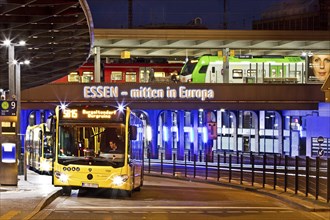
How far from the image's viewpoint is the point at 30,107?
158 feet

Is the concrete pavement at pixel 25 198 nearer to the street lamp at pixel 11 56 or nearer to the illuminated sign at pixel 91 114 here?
the illuminated sign at pixel 91 114

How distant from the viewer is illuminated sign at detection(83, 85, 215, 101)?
48.2 meters

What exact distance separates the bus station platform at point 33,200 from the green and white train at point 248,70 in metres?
26.8

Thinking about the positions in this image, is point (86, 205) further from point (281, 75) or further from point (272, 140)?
point (272, 140)

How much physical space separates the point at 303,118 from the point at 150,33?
13.0 m

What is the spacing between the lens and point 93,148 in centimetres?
2142

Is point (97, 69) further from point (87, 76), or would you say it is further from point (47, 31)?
point (47, 31)

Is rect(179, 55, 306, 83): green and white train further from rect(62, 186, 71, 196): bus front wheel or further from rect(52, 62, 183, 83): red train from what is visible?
rect(62, 186, 71, 196): bus front wheel

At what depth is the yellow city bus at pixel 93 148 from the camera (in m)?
21.2

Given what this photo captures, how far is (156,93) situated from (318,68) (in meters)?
12.3

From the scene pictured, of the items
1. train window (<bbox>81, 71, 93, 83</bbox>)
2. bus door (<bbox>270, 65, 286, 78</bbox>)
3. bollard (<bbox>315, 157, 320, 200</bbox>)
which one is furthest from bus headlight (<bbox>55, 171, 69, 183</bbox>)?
train window (<bbox>81, 71, 93, 83</bbox>)

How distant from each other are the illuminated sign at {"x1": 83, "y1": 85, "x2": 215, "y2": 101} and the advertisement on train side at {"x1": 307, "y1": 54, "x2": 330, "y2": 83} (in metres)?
7.77

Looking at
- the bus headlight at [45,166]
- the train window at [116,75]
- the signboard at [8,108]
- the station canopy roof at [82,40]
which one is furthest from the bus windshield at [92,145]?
the train window at [116,75]

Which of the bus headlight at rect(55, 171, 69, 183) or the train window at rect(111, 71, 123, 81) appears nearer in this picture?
the bus headlight at rect(55, 171, 69, 183)
